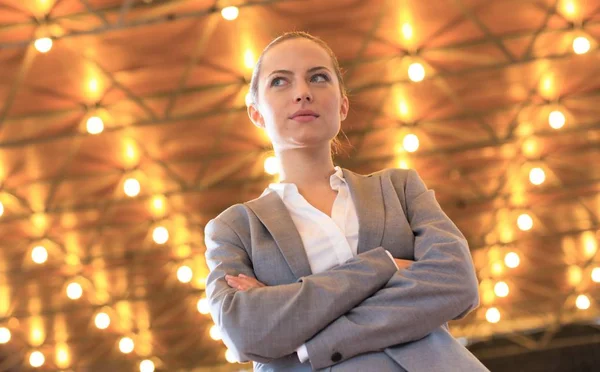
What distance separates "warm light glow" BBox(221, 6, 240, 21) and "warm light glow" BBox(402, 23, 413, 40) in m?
4.07

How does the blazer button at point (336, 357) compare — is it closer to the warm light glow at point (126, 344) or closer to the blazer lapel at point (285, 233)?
A: the blazer lapel at point (285, 233)

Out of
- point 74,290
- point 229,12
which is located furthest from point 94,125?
point 74,290

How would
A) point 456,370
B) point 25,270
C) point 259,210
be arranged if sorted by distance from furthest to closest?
point 25,270
point 259,210
point 456,370

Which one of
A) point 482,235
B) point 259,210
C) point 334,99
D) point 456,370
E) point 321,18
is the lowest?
point 456,370

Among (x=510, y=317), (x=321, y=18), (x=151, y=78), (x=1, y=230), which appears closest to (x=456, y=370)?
(x=321, y=18)

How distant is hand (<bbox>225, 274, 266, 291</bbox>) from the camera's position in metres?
3.54

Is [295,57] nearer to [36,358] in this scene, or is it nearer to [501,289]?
[501,289]

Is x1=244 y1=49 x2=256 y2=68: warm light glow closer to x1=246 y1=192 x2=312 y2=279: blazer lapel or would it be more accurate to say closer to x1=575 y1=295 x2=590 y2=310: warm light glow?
x1=246 y1=192 x2=312 y2=279: blazer lapel

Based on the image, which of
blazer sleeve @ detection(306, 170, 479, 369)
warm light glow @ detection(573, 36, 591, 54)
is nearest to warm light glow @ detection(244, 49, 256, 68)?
warm light glow @ detection(573, 36, 591, 54)

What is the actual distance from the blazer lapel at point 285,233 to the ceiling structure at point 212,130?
15.6m

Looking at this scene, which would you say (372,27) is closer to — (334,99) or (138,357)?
(334,99)

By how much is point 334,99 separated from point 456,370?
1.23 m

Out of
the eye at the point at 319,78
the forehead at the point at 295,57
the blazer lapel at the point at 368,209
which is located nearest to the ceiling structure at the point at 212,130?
the forehead at the point at 295,57

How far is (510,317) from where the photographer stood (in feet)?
159
